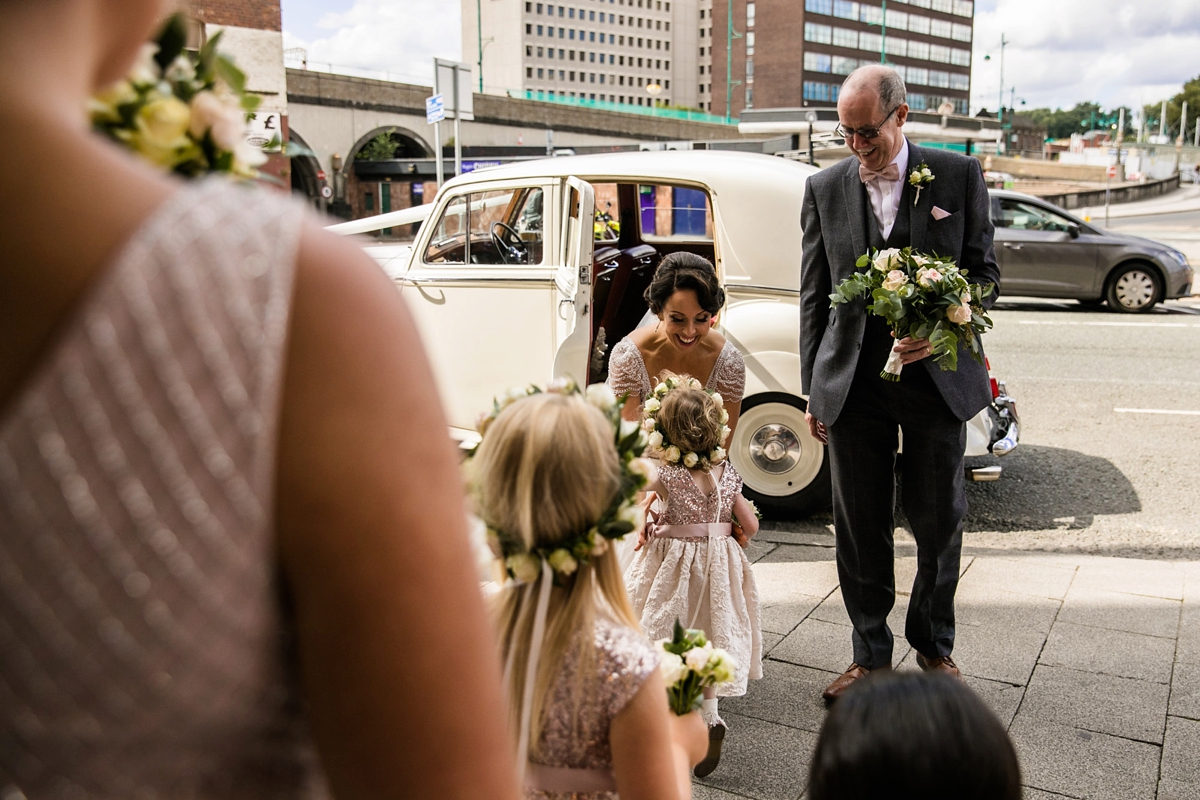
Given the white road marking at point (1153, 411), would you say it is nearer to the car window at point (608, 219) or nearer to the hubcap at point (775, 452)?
the hubcap at point (775, 452)

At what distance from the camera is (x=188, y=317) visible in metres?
0.54

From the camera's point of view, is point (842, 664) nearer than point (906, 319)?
No

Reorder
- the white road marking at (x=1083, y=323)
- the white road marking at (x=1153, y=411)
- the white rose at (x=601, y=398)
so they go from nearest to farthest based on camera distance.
→ the white rose at (x=601, y=398) < the white road marking at (x=1153, y=411) < the white road marking at (x=1083, y=323)

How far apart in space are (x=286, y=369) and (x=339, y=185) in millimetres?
48180

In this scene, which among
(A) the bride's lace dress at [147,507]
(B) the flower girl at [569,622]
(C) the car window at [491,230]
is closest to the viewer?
(A) the bride's lace dress at [147,507]

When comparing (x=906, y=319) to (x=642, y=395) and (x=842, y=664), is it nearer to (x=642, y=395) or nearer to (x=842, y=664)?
(x=642, y=395)

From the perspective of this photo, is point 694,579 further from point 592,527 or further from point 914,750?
point 914,750

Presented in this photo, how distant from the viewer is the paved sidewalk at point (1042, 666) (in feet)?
11.3

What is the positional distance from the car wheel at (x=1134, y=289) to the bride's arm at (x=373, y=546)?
55.2ft

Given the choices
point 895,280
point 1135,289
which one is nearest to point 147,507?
→ point 895,280

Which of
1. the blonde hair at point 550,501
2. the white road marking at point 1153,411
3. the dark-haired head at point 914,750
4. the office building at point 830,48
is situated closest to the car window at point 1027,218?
the white road marking at point 1153,411

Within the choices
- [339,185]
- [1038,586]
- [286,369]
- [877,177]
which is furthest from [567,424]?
[339,185]

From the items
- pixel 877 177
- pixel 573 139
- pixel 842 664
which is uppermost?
pixel 573 139

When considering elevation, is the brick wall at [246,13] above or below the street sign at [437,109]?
above
